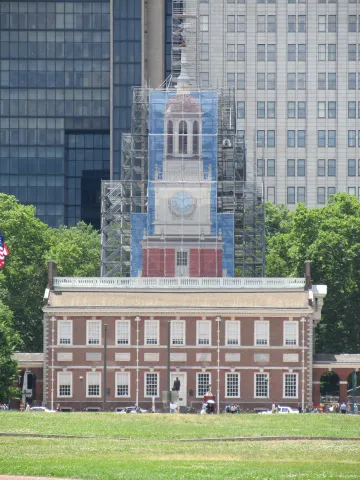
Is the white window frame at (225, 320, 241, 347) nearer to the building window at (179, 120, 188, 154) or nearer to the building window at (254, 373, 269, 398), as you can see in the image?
the building window at (254, 373, 269, 398)

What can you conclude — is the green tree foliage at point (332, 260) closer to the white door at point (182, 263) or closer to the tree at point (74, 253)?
the white door at point (182, 263)

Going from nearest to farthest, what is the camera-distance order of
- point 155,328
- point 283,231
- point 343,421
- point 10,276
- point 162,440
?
point 162,440, point 343,421, point 155,328, point 10,276, point 283,231

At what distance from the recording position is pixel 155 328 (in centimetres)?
12488

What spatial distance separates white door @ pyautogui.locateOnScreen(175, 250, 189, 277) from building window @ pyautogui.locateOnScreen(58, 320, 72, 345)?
1686cm

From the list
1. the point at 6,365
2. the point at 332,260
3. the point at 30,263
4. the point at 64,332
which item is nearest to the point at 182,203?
the point at 332,260

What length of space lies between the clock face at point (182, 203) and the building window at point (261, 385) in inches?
848

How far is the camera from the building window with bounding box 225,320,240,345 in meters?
125

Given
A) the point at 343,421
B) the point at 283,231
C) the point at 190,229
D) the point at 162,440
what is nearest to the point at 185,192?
the point at 190,229

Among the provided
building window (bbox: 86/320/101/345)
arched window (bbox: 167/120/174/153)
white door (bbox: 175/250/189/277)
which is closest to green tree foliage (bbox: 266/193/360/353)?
white door (bbox: 175/250/189/277)

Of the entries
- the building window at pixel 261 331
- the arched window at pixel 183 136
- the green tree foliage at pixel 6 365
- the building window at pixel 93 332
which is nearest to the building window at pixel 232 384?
the building window at pixel 261 331

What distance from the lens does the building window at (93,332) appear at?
124688 millimetres

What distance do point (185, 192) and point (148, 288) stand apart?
16743 mm

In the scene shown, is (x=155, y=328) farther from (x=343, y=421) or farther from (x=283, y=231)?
(x=283, y=231)

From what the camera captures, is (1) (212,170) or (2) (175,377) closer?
(2) (175,377)
